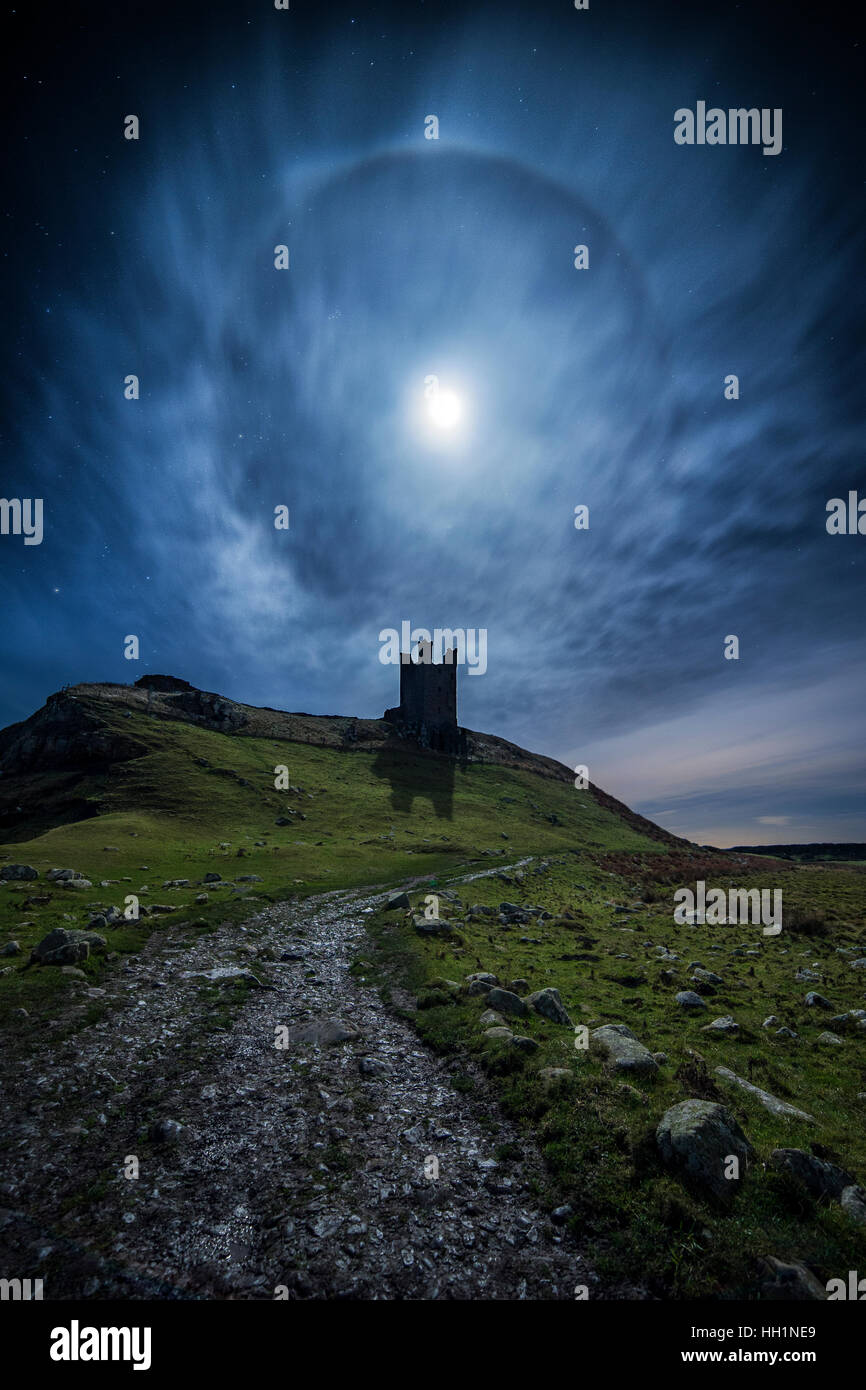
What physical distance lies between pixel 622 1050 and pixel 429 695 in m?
111

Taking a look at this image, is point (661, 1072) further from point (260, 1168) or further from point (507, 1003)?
point (260, 1168)

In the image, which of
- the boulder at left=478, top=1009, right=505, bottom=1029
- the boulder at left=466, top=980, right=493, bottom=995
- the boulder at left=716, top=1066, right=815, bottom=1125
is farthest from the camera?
the boulder at left=466, top=980, right=493, bottom=995

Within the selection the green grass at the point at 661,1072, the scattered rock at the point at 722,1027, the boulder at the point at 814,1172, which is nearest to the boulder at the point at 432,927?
the green grass at the point at 661,1072

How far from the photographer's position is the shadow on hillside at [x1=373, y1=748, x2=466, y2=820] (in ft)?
260

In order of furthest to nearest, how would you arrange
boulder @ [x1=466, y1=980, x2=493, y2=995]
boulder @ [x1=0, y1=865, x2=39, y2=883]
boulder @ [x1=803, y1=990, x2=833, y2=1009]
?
boulder @ [x1=0, y1=865, x2=39, y2=883], boulder @ [x1=803, y1=990, x2=833, y2=1009], boulder @ [x1=466, y1=980, x2=493, y2=995]

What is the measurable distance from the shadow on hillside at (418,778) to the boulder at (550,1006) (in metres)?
60.5

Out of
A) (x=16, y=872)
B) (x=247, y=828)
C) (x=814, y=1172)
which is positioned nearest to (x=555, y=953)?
(x=814, y=1172)

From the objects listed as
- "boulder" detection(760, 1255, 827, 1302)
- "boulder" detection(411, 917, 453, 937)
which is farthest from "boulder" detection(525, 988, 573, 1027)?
"boulder" detection(411, 917, 453, 937)

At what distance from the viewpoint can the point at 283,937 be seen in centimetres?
2173

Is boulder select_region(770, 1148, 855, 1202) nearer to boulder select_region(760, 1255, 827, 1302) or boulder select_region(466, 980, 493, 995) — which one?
boulder select_region(760, 1255, 827, 1302)

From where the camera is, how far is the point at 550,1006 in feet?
42.0

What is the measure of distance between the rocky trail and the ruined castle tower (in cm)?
10571

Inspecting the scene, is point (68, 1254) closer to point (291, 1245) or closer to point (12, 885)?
point (291, 1245)

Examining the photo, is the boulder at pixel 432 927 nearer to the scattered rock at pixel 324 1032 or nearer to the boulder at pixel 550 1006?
the boulder at pixel 550 1006
